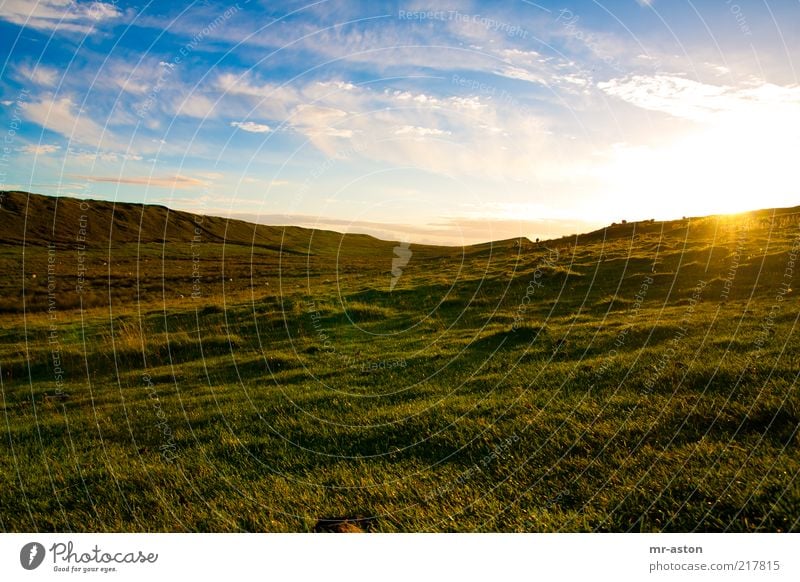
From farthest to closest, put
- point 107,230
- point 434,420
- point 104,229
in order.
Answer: point 107,230
point 104,229
point 434,420

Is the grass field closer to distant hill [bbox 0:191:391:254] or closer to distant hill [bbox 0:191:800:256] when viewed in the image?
distant hill [bbox 0:191:800:256]

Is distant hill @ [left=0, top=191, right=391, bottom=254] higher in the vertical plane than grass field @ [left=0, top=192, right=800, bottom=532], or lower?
higher

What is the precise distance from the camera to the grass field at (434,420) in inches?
249

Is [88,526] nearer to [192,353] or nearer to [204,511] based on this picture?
[204,511]

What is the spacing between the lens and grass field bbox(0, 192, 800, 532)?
6312 mm

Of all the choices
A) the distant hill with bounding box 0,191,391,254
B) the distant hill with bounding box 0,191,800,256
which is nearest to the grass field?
the distant hill with bounding box 0,191,800,256

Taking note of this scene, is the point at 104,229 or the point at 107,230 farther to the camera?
the point at 107,230

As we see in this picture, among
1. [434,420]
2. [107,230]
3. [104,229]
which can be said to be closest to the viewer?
[434,420]

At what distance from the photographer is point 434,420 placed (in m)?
8.86

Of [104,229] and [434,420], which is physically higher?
[104,229]

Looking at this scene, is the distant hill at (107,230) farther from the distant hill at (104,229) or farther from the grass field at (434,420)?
the grass field at (434,420)

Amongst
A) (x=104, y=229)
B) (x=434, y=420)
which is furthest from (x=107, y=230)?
(x=434, y=420)

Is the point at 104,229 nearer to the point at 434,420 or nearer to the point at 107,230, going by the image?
the point at 107,230

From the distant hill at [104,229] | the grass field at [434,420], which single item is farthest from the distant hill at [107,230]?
the grass field at [434,420]
